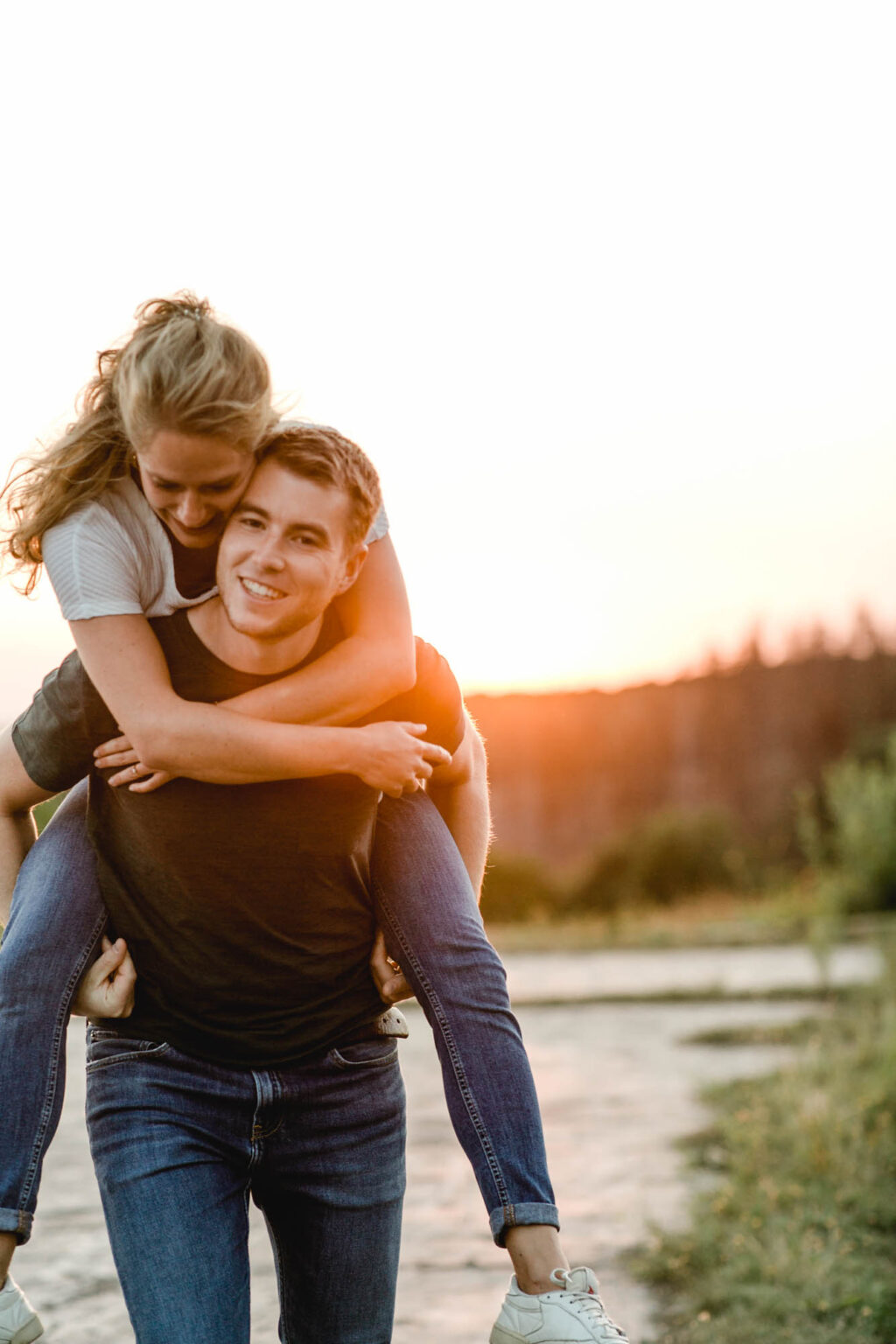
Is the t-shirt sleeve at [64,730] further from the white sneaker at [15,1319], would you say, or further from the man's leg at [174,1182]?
the white sneaker at [15,1319]

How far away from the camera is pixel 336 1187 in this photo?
2.13 meters

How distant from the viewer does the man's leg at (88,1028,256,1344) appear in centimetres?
195

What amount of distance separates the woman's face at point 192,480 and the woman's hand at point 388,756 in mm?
370

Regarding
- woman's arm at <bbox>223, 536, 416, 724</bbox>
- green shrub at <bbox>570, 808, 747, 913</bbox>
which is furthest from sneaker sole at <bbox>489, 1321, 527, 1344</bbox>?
green shrub at <bbox>570, 808, 747, 913</bbox>

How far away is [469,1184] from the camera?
5.45 m

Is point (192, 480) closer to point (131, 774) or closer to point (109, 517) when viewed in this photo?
point (109, 517)

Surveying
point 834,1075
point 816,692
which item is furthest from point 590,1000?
point 816,692

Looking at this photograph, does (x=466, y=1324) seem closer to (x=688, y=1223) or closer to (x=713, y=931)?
(x=688, y=1223)

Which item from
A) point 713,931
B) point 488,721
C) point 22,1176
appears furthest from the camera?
point 488,721

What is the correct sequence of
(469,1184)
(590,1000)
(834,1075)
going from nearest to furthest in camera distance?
(469,1184), (834,1075), (590,1000)

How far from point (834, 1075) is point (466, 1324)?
9.23ft

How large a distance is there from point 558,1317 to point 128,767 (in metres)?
0.97

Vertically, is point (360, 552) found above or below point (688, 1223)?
above

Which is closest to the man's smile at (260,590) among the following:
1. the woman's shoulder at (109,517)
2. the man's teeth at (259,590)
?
the man's teeth at (259,590)
